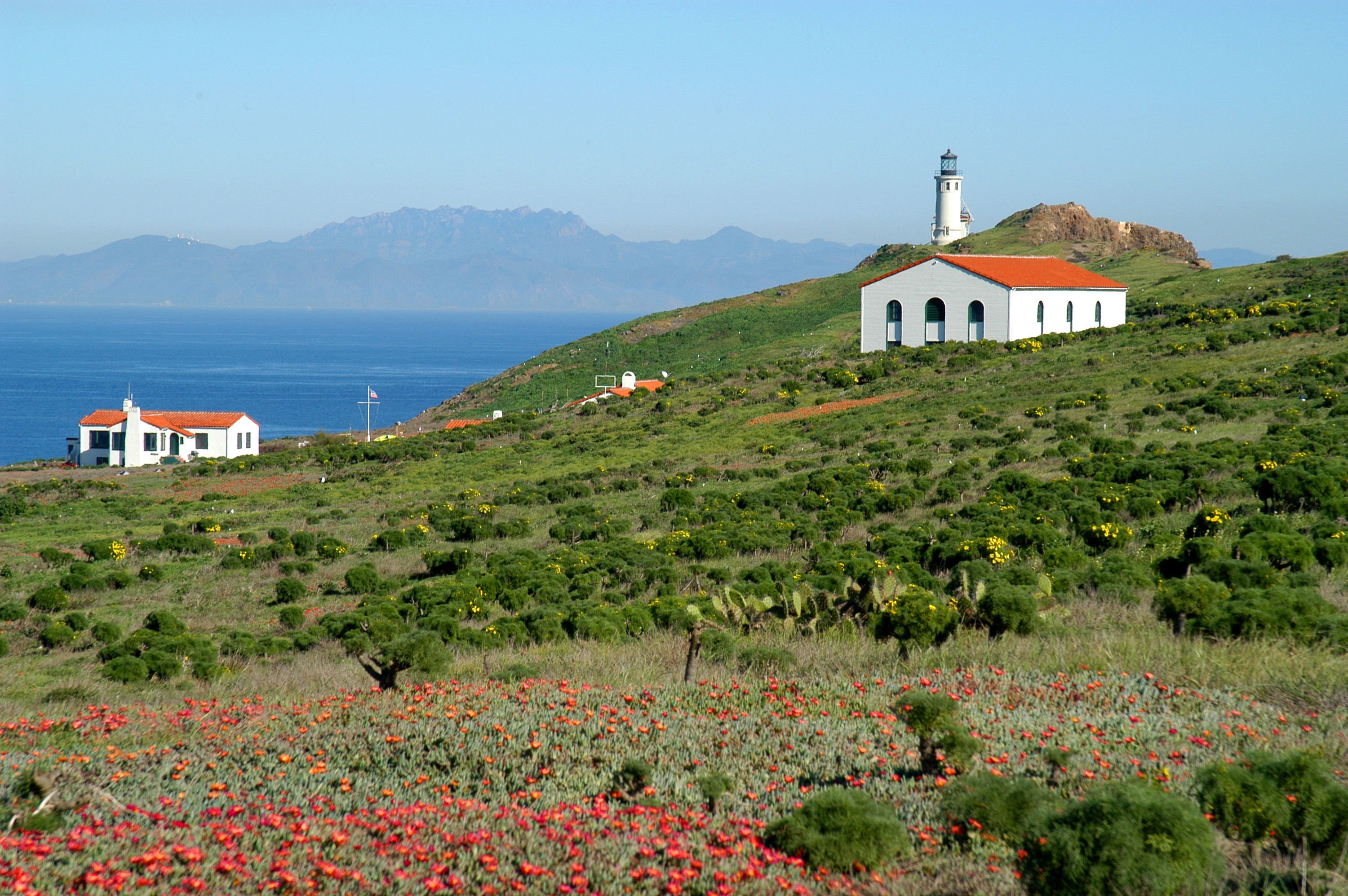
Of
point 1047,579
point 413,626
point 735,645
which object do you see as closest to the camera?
point 735,645

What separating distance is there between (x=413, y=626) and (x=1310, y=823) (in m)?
12.7

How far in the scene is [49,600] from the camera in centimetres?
1998

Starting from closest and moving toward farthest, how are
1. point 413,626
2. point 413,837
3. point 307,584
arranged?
point 413,837 → point 413,626 → point 307,584

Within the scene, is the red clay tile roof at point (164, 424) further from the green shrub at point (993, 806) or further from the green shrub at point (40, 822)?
the green shrub at point (993, 806)

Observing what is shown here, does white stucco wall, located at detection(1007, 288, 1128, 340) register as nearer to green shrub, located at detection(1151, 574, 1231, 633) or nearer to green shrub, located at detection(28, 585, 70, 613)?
green shrub, located at detection(28, 585, 70, 613)

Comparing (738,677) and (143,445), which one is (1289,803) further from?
(143,445)

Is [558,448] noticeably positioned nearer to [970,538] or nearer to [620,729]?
[970,538]

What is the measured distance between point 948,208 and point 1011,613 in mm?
99990

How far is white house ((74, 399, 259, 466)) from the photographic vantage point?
60.1m

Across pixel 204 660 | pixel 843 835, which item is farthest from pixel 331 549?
pixel 843 835

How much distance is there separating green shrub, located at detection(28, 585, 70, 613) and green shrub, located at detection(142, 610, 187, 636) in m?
3.41

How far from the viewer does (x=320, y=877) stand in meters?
4.98

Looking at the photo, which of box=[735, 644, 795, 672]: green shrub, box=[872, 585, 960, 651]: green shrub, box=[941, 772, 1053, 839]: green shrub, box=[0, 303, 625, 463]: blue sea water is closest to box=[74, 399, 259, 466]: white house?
box=[0, 303, 625, 463]: blue sea water

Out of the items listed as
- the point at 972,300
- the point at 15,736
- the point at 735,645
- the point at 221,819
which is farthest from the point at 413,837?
the point at 972,300
